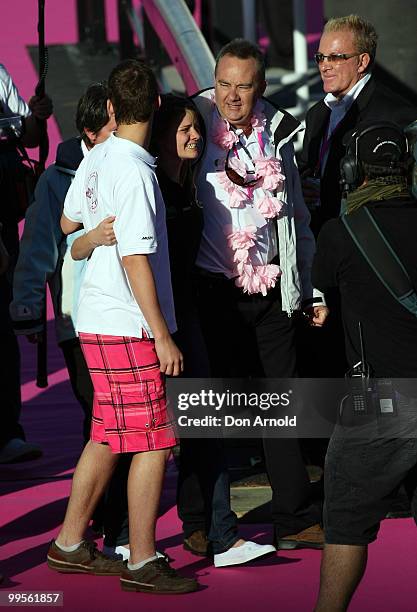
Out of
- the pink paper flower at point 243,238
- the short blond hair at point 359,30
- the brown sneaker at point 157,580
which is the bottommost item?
the brown sneaker at point 157,580

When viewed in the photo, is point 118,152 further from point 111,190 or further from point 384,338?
point 384,338

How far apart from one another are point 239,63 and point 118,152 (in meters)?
0.82

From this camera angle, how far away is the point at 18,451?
7.12 metres

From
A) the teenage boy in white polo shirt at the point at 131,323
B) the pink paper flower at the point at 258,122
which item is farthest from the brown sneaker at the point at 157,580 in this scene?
the pink paper flower at the point at 258,122

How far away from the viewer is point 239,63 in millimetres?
5594

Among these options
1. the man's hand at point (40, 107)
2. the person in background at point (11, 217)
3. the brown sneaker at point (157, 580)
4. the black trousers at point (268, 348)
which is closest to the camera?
the brown sneaker at point (157, 580)

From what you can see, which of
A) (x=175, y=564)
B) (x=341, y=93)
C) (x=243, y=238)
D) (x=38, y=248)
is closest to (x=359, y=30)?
(x=341, y=93)

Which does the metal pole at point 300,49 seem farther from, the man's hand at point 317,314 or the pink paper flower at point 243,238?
the pink paper flower at point 243,238

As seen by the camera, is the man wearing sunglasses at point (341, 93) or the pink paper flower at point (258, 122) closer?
the pink paper flower at point (258, 122)

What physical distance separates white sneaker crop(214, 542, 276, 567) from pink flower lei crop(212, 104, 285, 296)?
0.94 meters

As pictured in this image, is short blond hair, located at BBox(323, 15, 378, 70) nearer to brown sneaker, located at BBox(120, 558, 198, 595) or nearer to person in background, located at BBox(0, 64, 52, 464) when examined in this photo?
person in background, located at BBox(0, 64, 52, 464)

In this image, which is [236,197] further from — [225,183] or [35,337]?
[35,337]

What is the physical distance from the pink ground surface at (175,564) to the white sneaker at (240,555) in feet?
0.11

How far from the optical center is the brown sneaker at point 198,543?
5.61m
